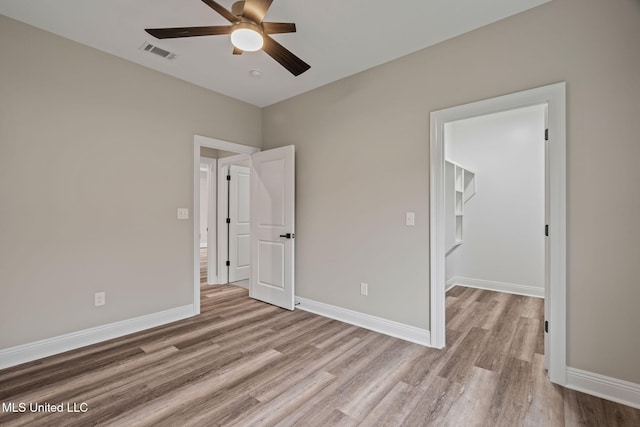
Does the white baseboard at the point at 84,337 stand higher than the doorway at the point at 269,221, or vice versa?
the doorway at the point at 269,221

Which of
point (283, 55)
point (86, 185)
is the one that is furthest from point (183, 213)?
point (283, 55)

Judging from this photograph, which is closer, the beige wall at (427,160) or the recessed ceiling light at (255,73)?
the beige wall at (427,160)

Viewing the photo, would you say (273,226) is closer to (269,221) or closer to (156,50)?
(269,221)

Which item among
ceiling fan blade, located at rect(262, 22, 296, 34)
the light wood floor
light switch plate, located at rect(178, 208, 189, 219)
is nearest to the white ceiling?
ceiling fan blade, located at rect(262, 22, 296, 34)

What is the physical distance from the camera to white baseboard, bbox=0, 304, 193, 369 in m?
2.32

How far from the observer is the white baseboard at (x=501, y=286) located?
414 cm

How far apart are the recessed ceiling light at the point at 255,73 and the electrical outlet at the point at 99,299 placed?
2.72m

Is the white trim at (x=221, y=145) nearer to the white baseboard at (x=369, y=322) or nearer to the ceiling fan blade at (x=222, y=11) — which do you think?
the ceiling fan blade at (x=222, y=11)

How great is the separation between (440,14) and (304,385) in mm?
2995

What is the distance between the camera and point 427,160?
8.81 ft

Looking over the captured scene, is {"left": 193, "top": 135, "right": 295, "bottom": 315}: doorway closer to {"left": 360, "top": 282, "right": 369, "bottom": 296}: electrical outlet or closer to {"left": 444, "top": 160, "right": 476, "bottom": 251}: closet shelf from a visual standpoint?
{"left": 360, "top": 282, "right": 369, "bottom": 296}: electrical outlet

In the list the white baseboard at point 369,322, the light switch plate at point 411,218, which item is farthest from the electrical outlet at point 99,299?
the light switch plate at point 411,218

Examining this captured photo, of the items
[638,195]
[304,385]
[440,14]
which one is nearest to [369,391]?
[304,385]

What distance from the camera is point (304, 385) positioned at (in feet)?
6.77
